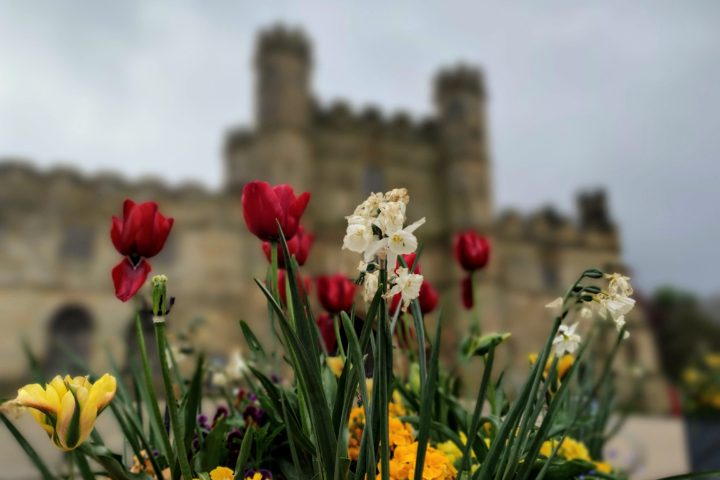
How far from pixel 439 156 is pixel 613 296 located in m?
24.4

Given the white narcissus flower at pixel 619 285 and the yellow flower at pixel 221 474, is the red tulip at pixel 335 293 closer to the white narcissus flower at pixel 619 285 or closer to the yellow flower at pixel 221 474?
the yellow flower at pixel 221 474

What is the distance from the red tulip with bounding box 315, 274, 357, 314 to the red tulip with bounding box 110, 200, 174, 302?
57 cm

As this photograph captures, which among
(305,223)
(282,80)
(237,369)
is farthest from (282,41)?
(237,369)

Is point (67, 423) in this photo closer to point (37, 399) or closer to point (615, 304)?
point (37, 399)

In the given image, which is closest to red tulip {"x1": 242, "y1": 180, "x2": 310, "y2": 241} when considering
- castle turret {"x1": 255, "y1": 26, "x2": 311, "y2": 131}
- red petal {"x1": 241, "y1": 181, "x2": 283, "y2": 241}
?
red petal {"x1": 241, "y1": 181, "x2": 283, "y2": 241}

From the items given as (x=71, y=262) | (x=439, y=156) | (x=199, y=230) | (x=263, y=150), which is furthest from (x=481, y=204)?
(x=71, y=262)

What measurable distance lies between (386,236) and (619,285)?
0.46 m

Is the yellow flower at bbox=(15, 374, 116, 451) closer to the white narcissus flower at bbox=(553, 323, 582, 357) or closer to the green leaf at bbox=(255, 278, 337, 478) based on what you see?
the green leaf at bbox=(255, 278, 337, 478)

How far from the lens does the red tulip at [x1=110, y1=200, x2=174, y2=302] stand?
1.38m

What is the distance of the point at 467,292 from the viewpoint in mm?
2135

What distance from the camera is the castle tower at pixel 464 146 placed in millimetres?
23781

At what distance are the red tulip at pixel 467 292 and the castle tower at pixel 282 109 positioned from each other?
738 inches

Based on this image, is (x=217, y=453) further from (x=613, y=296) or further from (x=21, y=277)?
(x=21, y=277)

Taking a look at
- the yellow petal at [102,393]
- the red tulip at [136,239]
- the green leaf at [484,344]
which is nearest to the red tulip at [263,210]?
the red tulip at [136,239]
